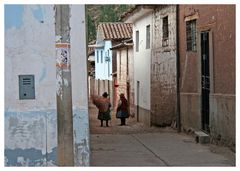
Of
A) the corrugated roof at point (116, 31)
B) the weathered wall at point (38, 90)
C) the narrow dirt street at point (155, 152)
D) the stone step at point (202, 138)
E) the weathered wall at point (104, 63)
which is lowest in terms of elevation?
the narrow dirt street at point (155, 152)

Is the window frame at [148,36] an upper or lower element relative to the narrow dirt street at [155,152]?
upper

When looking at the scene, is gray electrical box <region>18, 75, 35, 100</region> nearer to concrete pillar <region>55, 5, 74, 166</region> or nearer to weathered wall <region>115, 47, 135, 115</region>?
concrete pillar <region>55, 5, 74, 166</region>

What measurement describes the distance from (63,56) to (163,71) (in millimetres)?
12169

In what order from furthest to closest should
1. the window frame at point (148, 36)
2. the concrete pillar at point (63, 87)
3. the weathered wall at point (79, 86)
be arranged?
the window frame at point (148, 36) → the weathered wall at point (79, 86) → the concrete pillar at point (63, 87)

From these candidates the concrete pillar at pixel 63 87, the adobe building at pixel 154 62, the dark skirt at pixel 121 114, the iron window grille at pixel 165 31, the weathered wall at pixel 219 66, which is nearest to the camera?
the concrete pillar at pixel 63 87

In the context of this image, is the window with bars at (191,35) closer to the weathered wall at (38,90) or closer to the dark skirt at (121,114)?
the dark skirt at (121,114)

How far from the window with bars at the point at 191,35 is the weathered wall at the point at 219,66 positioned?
23 cm

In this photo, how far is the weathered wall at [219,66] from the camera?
1187cm

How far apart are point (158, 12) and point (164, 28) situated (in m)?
0.84

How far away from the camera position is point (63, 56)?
6613 millimetres

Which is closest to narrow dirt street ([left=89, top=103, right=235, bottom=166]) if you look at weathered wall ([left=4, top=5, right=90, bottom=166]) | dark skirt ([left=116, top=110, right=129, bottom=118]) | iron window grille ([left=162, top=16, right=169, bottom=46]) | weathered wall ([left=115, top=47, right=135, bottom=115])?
weathered wall ([left=4, top=5, right=90, bottom=166])

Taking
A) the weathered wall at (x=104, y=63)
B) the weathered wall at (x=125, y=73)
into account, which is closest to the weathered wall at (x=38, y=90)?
the weathered wall at (x=125, y=73)

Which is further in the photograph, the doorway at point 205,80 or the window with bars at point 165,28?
the window with bars at point 165,28

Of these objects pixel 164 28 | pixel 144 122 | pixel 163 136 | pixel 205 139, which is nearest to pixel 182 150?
pixel 205 139
